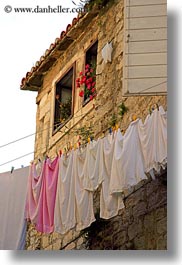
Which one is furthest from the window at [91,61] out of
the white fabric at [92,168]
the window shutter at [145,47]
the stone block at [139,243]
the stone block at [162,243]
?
the stone block at [162,243]

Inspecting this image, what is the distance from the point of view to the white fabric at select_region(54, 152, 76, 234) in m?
4.56

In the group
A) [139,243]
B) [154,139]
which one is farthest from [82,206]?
[154,139]

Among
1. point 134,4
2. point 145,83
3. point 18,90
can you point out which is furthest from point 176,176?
point 18,90

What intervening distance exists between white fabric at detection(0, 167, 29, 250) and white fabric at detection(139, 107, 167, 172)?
103 centimetres

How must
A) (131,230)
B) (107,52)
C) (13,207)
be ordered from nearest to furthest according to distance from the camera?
1. (131,230)
2. (13,207)
3. (107,52)

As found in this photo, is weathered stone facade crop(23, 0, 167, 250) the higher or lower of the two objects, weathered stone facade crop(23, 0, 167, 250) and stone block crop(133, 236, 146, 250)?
the higher

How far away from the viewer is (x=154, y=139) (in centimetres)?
426

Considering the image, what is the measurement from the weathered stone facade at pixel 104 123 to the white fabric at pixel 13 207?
121 mm

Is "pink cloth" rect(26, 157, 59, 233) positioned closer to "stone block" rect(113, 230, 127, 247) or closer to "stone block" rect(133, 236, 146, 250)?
"stone block" rect(113, 230, 127, 247)

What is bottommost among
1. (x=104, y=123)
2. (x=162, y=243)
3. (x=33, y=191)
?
(x=162, y=243)

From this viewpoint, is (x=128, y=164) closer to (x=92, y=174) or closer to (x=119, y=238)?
(x=92, y=174)

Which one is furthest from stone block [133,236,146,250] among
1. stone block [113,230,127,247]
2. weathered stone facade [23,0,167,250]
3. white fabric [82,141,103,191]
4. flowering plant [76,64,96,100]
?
flowering plant [76,64,96,100]

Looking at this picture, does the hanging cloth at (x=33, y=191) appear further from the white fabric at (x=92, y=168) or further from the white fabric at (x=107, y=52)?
the white fabric at (x=107, y=52)

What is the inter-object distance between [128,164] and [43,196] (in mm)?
735
